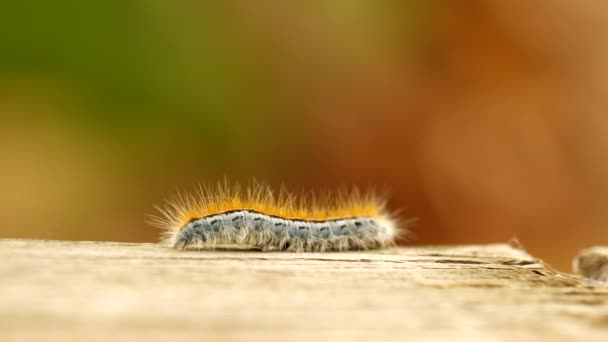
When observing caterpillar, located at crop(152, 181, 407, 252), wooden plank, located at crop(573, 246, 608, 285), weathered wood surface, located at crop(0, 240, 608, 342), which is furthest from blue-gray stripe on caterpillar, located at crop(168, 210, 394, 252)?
wooden plank, located at crop(573, 246, 608, 285)

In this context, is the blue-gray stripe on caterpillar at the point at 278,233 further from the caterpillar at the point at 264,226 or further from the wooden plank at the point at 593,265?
the wooden plank at the point at 593,265

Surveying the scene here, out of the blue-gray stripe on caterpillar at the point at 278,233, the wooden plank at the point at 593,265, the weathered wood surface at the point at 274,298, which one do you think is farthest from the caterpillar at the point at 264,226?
the wooden plank at the point at 593,265

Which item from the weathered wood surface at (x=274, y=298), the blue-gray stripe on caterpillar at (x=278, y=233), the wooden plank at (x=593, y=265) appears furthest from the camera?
the blue-gray stripe on caterpillar at (x=278, y=233)

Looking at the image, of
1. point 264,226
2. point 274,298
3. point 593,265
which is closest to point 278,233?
point 264,226

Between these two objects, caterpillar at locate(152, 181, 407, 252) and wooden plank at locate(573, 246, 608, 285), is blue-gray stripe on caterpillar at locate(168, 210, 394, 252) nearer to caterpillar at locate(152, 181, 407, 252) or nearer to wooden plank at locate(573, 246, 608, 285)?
caterpillar at locate(152, 181, 407, 252)

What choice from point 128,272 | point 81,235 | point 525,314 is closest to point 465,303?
point 525,314

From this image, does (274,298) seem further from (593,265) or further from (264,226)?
(593,265)
